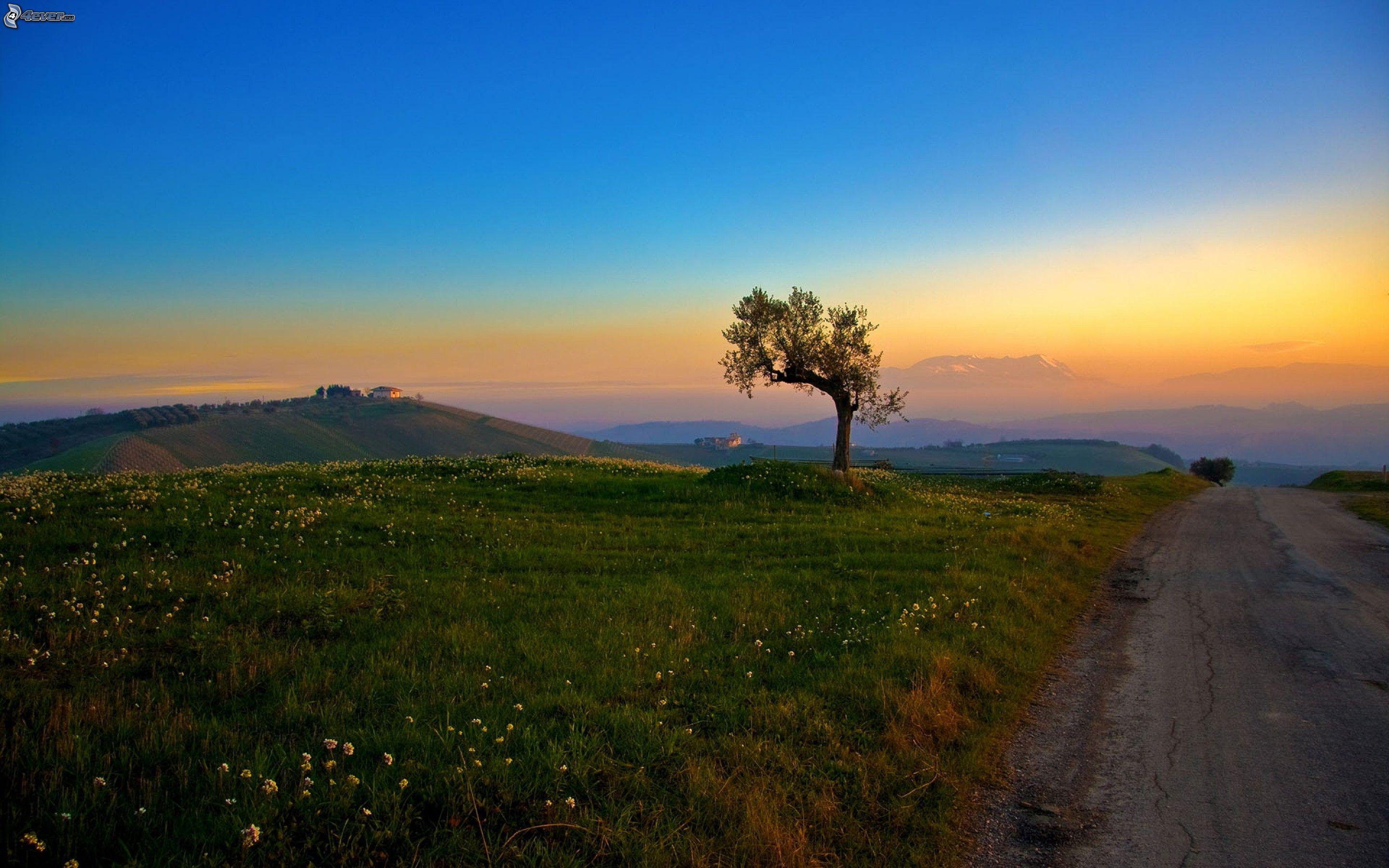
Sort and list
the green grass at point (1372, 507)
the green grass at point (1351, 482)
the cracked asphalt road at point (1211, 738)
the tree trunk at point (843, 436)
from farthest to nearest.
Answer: the green grass at point (1351, 482)
the tree trunk at point (843, 436)
the green grass at point (1372, 507)
the cracked asphalt road at point (1211, 738)

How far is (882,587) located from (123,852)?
36.4ft

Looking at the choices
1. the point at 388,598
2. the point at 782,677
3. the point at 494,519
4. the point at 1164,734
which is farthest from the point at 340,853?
the point at 494,519

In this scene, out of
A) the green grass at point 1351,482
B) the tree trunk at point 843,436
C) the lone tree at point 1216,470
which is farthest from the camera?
the lone tree at point 1216,470

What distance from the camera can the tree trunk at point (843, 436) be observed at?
31.9 m

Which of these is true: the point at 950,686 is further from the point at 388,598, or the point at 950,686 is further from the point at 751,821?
the point at 388,598

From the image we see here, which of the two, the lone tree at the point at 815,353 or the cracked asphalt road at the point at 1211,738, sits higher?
the lone tree at the point at 815,353

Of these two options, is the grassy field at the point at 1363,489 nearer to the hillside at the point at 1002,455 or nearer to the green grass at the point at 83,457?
the hillside at the point at 1002,455

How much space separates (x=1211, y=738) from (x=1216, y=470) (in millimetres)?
87750

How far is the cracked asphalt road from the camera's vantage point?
5805 millimetres

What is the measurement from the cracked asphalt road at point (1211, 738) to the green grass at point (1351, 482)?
38033 millimetres

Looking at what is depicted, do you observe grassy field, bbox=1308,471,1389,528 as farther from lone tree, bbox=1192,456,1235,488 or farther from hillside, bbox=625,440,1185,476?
hillside, bbox=625,440,1185,476

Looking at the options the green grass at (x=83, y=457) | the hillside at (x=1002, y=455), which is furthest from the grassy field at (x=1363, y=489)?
the green grass at (x=83, y=457)

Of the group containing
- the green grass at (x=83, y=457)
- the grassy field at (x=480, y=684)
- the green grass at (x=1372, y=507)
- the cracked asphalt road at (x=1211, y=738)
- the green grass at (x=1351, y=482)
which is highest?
the green grass at (x=1351, y=482)

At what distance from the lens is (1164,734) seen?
7.84 m
